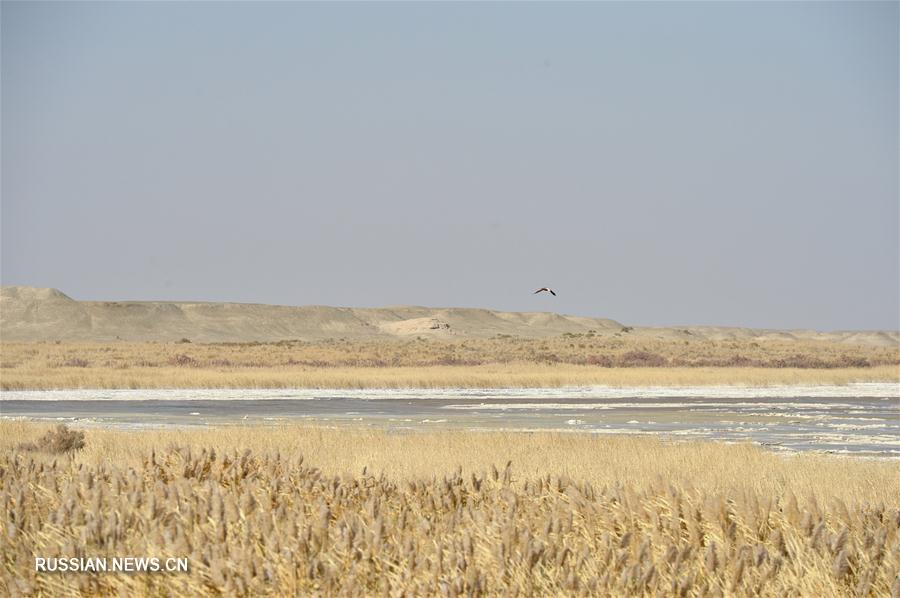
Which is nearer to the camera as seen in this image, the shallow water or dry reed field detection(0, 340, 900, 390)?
the shallow water

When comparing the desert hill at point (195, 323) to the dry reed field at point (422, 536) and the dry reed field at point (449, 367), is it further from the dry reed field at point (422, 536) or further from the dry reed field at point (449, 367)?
the dry reed field at point (422, 536)

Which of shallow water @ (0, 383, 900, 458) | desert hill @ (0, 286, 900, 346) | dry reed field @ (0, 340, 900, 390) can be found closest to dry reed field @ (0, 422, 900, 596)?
shallow water @ (0, 383, 900, 458)

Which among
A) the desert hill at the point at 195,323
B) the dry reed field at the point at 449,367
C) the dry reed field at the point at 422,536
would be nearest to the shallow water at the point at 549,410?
the dry reed field at the point at 449,367

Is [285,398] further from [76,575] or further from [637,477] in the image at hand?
[76,575]

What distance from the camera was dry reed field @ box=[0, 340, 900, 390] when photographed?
167 ft

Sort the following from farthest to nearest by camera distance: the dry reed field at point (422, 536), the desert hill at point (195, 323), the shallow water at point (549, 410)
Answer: the desert hill at point (195, 323)
the shallow water at point (549, 410)
the dry reed field at point (422, 536)

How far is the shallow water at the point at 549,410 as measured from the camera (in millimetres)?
28938

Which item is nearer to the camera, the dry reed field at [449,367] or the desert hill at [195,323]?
the dry reed field at [449,367]

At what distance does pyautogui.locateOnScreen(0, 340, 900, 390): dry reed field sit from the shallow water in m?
2.80

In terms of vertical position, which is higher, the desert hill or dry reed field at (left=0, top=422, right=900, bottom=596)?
the desert hill

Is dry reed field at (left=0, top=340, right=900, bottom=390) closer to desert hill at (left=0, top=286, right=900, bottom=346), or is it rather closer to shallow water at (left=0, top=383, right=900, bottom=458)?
shallow water at (left=0, top=383, right=900, bottom=458)

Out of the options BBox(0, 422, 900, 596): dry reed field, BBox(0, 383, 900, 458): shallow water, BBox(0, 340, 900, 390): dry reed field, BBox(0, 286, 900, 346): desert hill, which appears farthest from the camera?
BBox(0, 286, 900, 346): desert hill

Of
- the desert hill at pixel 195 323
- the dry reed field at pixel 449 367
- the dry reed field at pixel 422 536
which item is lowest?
the dry reed field at pixel 422 536

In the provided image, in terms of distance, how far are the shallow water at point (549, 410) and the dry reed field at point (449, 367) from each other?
2802 millimetres
